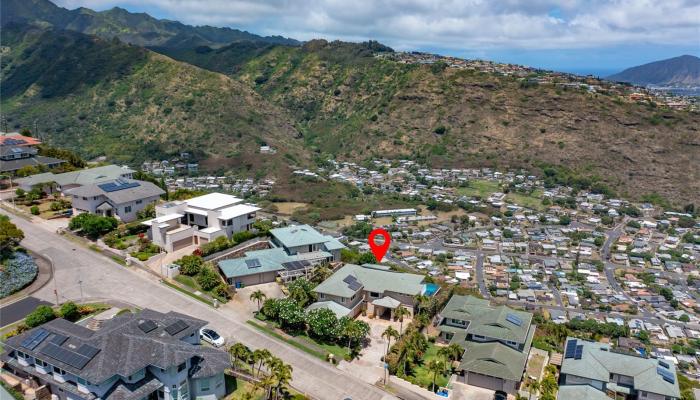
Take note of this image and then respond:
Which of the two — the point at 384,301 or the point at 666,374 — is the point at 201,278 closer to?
the point at 384,301

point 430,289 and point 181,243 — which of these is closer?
point 430,289

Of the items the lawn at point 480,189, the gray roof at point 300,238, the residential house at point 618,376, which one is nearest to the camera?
the residential house at point 618,376

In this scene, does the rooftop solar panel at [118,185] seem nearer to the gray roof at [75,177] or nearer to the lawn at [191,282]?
the gray roof at [75,177]

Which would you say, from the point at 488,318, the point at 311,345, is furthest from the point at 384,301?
the point at 488,318

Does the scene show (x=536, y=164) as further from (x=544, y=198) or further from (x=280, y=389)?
(x=280, y=389)

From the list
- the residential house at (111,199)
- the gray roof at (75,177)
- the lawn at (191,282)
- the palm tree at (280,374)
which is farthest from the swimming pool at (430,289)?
the gray roof at (75,177)

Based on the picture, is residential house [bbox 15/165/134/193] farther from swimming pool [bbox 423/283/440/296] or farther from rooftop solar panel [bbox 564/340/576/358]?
rooftop solar panel [bbox 564/340/576/358]
